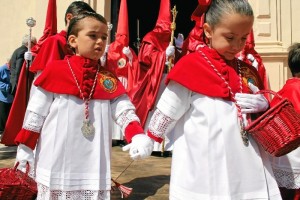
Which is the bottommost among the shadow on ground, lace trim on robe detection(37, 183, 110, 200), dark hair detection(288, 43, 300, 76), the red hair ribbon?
the shadow on ground

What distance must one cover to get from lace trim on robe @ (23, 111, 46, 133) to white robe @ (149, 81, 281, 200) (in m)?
0.83

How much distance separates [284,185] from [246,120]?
81 centimetres

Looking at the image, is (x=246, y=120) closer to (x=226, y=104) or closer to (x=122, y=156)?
(x=226, y=104)

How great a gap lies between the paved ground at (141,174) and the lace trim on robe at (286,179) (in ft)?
3.59

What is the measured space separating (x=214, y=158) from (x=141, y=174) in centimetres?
246

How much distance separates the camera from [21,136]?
2.34 m

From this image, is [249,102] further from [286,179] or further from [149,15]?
[149,15]

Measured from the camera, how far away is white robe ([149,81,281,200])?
186 cm

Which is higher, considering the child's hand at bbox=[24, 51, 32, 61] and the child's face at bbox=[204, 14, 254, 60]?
the child's hand at bbox=[24, 51, 32, 61]

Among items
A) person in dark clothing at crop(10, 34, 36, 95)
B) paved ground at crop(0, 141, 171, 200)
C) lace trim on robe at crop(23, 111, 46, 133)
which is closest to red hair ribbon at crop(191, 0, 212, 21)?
lace trim on robe at crop(23, 111, 46, 133)

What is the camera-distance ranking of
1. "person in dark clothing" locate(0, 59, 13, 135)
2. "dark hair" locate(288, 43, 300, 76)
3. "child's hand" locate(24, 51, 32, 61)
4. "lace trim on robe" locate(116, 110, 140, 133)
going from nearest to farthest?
"lace trim on robe" locate(116, 110, 140, 133)
"dark hair" locate(288, 43, 300, 76)
"child's hand" locate(24, 51, 32, 61)
"person in dark clothing" locate(0, 59, 13, 135)

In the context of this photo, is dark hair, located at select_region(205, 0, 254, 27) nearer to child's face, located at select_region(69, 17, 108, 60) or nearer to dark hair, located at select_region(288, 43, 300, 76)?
child's face, located at select_region(69, 17, 108, 60)

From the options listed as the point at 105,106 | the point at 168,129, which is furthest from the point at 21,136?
the point at 168,129

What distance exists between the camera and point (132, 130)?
2283 mm
